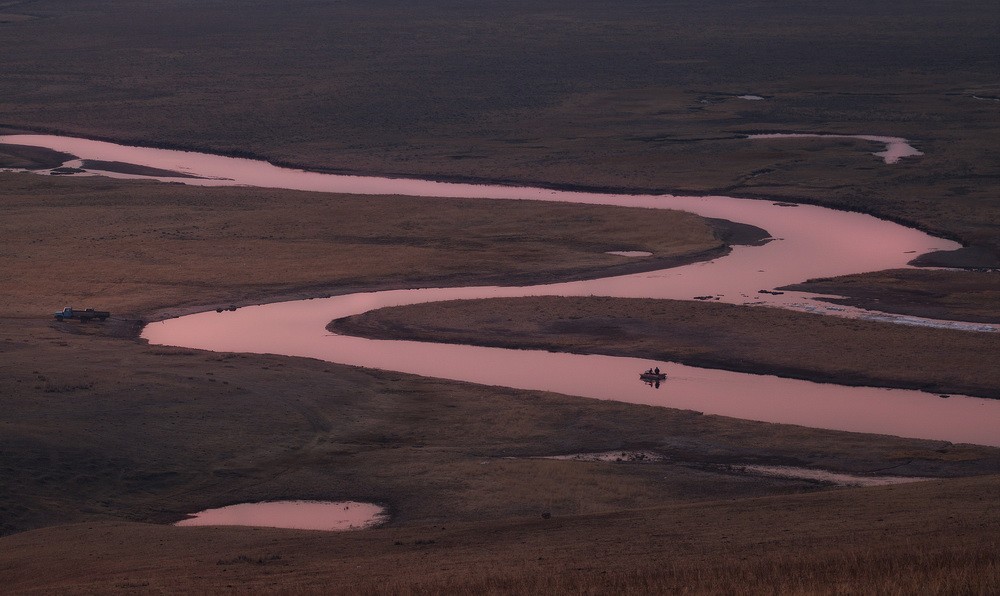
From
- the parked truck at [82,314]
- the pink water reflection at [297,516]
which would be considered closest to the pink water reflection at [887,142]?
the parked truck at [82,314]

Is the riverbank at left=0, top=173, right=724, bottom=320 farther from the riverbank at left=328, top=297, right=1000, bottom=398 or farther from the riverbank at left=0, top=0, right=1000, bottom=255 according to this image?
the riverbank at left=0, top=0, right=1000, bottom=255

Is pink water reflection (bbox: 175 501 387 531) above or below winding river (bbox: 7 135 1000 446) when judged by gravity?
below

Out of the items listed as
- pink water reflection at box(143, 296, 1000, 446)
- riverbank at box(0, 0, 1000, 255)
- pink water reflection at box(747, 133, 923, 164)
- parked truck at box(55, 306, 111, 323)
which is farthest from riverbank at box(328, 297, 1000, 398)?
pink water reflection at box(747, 133, 923, 164)

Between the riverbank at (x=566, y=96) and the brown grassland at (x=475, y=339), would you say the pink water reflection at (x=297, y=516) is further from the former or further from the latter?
the riverbank at (x=566, y=96)

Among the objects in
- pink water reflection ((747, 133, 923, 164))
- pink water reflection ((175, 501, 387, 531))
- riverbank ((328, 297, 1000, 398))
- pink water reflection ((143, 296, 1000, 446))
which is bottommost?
pink water reflection ((175, 501, 387, 531))

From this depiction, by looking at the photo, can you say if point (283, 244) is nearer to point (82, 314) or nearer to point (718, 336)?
point (82, 314)

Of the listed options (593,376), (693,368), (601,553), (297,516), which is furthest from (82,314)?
(601,553)
